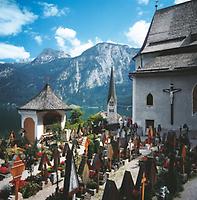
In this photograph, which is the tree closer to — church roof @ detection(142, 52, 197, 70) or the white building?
the white building

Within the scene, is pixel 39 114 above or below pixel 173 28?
below

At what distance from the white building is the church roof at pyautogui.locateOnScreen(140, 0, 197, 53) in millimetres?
12803

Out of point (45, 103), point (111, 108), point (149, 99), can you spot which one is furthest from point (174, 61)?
point (111, 108)

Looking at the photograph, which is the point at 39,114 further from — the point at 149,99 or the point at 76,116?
the point at 76,116

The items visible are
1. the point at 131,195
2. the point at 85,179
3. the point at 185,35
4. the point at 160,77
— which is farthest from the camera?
the point at 185,35

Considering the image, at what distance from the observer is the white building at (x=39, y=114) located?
2269cm

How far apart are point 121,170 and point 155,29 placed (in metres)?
21.8

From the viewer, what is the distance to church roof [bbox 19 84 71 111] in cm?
2302

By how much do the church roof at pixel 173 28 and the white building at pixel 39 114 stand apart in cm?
1280

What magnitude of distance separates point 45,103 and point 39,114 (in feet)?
4.02

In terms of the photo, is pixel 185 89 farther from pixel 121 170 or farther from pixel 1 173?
pixel 1 173

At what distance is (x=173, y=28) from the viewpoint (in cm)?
2997

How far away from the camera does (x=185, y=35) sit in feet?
91.8

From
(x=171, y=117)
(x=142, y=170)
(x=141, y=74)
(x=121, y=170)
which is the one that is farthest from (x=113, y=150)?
(x=141, y=74)
